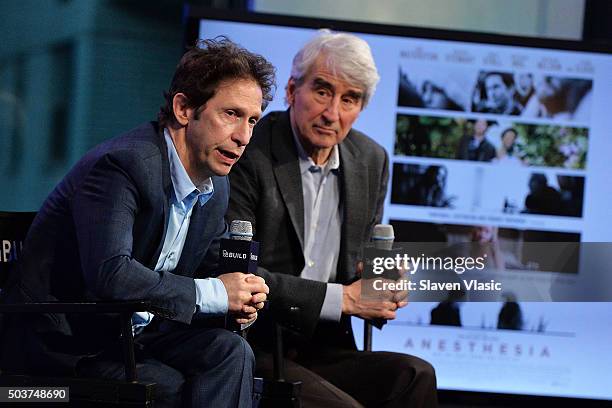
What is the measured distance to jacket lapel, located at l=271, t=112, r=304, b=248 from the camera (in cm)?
366

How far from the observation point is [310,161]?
12.3 feet

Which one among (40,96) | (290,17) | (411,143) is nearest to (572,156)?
(411,143)

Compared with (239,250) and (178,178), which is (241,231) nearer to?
(239,250)

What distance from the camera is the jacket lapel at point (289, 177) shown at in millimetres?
3657

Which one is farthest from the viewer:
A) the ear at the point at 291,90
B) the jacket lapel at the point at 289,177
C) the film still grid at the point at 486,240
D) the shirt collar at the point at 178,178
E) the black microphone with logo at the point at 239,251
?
the film still grid at the point at 486,240

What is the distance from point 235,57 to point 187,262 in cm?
64

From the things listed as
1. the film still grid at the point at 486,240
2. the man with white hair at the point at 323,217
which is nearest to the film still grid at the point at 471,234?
the film still grid at the point at 486,240

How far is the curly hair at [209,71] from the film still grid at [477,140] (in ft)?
6.18

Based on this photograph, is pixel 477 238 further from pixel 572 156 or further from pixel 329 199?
pixel 329 199

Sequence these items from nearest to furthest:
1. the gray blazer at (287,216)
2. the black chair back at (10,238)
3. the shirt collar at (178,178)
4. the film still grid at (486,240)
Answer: the shirt collar at (178,178) → the black chair back at (10,238) → the gray blazer at (287,216) → the film still grid at (486,240)

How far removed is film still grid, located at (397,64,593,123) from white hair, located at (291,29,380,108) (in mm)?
1213

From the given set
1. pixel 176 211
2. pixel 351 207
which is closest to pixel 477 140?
pixel 351 207

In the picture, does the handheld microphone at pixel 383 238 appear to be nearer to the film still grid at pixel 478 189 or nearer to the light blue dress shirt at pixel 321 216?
the light blue dress shirt at pixel 321 216

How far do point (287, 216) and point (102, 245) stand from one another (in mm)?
1045
